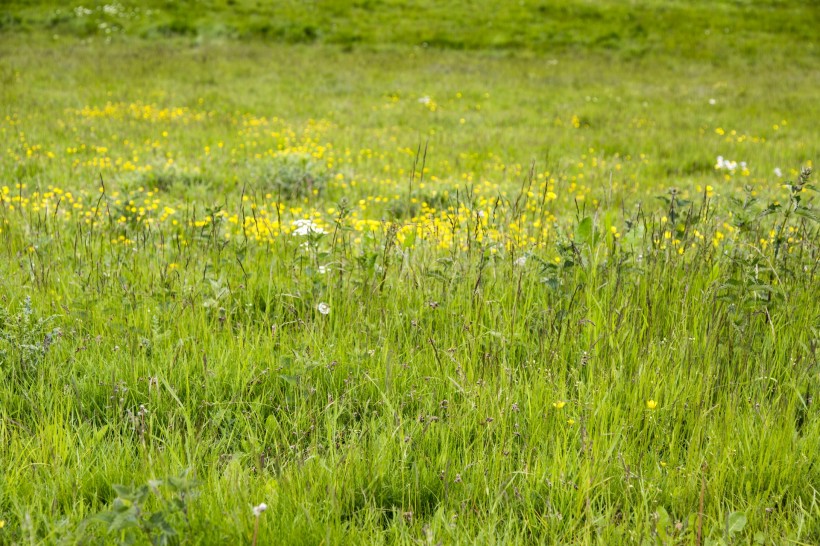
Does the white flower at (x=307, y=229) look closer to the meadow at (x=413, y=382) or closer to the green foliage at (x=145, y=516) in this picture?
the meadow at (x=413, y=382)

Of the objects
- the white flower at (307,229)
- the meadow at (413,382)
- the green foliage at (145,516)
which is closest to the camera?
the green foliage at (145,516)

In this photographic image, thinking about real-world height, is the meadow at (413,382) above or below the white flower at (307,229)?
below

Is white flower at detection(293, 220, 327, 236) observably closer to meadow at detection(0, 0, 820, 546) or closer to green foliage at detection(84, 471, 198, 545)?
meadow at detection(0, 0, 820, 546)

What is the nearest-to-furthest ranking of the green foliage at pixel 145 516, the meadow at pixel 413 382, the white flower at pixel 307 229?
the green foliage at pixel 145 516
the meadow at pixel 413 382
the white flower at pixel 307 229

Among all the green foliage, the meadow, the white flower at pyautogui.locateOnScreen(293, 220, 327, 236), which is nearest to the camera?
A: the green foliage

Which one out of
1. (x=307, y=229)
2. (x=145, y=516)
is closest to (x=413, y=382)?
(x=145, y=516)

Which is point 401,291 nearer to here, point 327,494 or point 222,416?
point 222,416

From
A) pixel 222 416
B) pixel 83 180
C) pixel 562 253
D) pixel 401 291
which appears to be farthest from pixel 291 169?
pixel 222 416

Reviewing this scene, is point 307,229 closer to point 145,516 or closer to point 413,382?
point 413,382

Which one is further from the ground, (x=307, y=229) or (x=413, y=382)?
(x=307, y=229)

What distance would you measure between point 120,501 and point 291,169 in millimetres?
6591

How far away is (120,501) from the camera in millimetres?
1826

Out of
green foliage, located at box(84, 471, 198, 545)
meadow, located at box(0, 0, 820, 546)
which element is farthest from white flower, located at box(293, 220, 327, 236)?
green foliage, located at box(84, 471, 198, 545)

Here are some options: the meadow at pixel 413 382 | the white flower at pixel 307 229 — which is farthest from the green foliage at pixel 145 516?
the white flower at pixel 307 229
